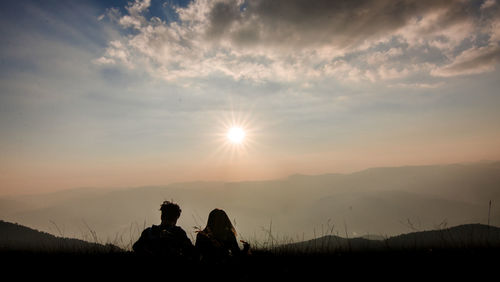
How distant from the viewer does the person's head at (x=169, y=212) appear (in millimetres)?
5402

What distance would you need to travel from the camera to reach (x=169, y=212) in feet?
17.8

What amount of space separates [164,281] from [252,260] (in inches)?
64.3

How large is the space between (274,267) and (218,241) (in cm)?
143

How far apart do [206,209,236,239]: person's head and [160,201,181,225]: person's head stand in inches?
29.4

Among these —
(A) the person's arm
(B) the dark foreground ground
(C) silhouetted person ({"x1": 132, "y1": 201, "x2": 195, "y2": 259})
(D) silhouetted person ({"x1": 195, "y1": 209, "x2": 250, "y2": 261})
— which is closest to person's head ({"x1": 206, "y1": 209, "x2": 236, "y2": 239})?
(D) silhouetted person ({"x1": 195, "y1": 209, "x2": 250, "y2": 261})

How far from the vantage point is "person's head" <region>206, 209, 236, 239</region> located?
18.4 ft

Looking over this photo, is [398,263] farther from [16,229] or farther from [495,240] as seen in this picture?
[16,229]

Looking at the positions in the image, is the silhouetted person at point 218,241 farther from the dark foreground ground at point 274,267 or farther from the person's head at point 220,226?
the dark foreground ground at point 274,267

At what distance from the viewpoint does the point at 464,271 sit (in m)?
3.25

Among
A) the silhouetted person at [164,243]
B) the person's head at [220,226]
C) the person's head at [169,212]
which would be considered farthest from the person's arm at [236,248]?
the person's head at [169,212]

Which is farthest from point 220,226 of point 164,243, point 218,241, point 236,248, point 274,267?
point 274,267

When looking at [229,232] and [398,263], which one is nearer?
[398,263]

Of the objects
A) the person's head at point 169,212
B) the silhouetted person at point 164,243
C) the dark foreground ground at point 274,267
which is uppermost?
the person's head at point 169,212

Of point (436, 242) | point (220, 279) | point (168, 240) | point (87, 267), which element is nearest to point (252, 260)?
point (220, 279)
